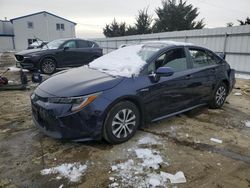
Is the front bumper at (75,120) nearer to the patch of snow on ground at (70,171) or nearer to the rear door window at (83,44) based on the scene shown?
the patch of snow on ground at (70,171)

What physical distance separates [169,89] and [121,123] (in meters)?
1.10

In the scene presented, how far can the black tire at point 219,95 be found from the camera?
520 cm

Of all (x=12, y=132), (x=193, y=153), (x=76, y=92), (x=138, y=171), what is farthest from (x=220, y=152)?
(x=12, y=132)

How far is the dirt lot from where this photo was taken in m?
2.71

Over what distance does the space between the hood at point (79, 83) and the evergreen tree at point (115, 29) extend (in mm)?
36801

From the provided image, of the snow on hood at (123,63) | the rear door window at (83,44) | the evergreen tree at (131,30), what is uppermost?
the evergreen tree at (131,30)

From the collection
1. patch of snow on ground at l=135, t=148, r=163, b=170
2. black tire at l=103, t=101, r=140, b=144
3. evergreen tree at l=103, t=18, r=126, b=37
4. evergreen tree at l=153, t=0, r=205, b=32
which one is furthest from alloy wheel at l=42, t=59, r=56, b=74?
evergreen tree at l=103, t=18, r=126, b=37

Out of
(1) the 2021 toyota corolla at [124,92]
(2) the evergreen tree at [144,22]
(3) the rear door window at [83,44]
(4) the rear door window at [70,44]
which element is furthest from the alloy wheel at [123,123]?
(2) the evergreen tree at [144,22]

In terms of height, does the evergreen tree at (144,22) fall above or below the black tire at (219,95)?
above

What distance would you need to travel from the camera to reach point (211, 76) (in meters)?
4.91

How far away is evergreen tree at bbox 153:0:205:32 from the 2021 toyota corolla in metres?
29.1

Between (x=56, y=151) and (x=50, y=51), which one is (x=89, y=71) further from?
(x=50, y=51)

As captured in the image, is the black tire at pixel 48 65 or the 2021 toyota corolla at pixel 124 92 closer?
the 2021 toyota corolla at pixel 124 92

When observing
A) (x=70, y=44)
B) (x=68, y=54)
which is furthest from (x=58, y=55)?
(x=70, y=44)
